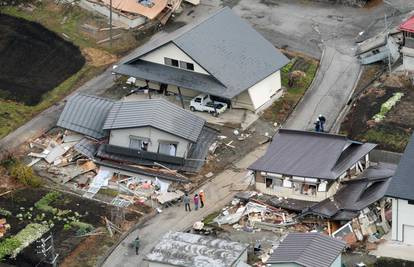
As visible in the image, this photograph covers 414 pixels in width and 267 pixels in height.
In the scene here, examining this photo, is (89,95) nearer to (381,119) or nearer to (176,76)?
(176,76)

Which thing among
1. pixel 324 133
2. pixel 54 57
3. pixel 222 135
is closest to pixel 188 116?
pixel 222 135

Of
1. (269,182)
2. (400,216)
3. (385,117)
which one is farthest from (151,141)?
(400,216)

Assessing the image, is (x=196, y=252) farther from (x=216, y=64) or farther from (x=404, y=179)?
(x=216, y=64)

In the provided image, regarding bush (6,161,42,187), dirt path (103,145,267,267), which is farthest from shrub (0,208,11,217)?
dirt path (103,145,267,267)

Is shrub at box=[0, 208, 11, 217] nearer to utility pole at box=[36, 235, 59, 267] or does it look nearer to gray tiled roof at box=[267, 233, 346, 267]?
utility pole at box=[36, 235, 59, 267]

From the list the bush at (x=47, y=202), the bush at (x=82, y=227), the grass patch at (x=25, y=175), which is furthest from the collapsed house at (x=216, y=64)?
the bush at (x=82, y=227)

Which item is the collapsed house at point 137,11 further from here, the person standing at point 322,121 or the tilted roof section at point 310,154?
the tilted roof section at point 310,154
